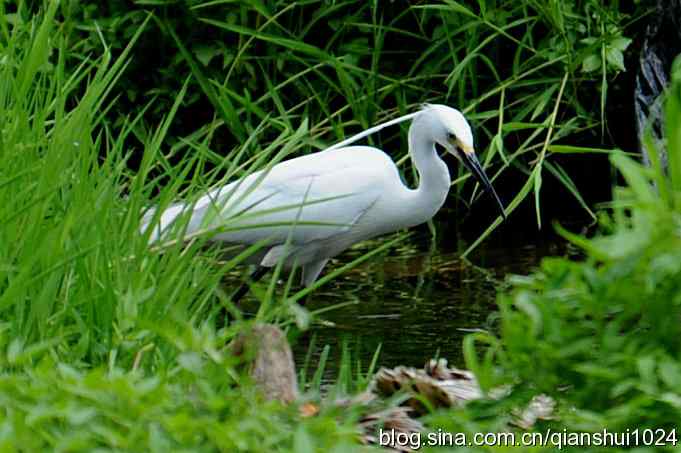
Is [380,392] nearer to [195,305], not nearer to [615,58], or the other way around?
[195,305]

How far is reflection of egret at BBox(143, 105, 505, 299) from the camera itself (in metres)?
4.80

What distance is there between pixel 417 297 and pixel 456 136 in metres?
0.63

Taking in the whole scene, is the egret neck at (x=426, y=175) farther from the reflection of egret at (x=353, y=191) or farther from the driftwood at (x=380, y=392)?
→ the driftwood at (x=380, y=392)

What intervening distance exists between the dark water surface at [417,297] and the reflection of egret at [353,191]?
9.5 inches

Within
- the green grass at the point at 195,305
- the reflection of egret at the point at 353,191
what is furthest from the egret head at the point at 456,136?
the green grass at the point at 195,305

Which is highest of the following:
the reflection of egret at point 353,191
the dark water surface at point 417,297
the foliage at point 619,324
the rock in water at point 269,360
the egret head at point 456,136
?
the foliage at point 619,324

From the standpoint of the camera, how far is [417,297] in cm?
514

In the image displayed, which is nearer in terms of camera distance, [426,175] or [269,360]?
[269,360]

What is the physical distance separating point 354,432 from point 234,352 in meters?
0.42

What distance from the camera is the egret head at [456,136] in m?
4.78

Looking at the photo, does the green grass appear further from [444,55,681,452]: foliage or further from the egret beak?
the egret beak

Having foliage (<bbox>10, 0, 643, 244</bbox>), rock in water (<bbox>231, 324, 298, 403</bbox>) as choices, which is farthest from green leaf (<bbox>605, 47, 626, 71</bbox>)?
rock in water (<bbox>231, 324, 298, 403</bbox>)

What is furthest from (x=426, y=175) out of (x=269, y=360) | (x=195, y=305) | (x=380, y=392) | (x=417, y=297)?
(x=269, y=360)

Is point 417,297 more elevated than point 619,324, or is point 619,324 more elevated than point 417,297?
point 619,324
